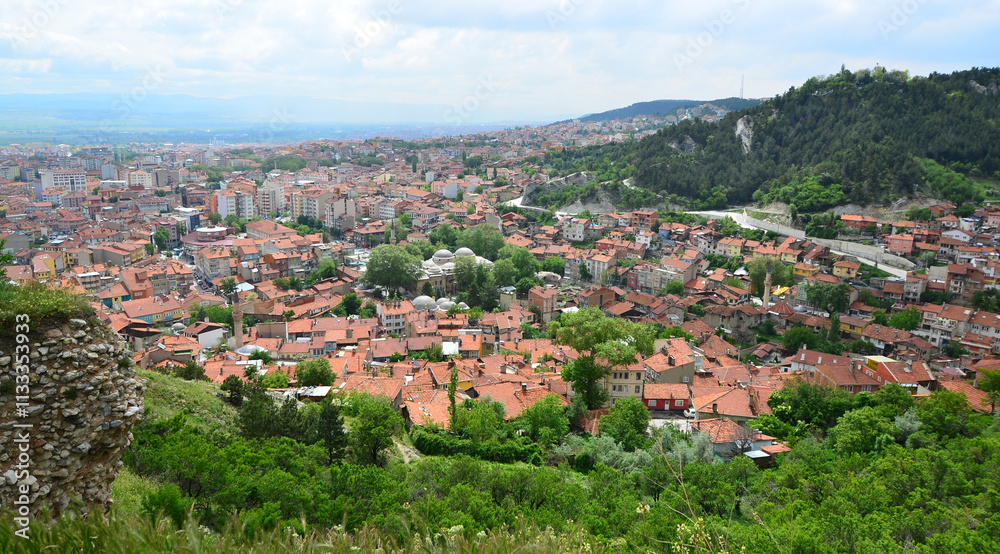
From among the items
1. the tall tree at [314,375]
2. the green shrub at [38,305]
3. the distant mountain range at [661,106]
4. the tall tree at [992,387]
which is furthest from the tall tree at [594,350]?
the distant mountain range at [661,106]

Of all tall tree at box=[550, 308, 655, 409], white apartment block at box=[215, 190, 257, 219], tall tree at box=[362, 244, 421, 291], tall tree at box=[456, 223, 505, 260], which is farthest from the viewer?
white apartment block at box=[215, 190, 257, 219]

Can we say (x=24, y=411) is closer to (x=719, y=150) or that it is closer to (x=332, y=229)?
(x=332, y=229)

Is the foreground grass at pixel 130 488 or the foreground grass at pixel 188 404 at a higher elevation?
the foreground grass at pixel 130 488

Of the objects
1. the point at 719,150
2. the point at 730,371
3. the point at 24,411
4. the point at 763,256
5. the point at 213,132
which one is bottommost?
the point at 730,371

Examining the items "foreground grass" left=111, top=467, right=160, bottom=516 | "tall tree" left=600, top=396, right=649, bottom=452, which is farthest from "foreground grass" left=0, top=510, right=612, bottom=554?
"tall tree" left=600, top=396, right=649, bottom=452

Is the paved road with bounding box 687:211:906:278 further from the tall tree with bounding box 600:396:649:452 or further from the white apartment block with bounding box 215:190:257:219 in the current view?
the white apartment block with bounding box 215:190:257:219

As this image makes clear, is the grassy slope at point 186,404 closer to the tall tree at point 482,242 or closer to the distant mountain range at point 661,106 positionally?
the tall tree at point 482,242

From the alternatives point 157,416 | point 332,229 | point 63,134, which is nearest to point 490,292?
point 332,229
